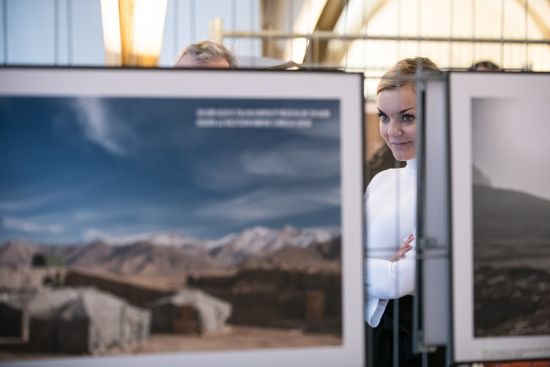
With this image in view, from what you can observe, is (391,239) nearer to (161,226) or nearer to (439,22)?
(161,226)

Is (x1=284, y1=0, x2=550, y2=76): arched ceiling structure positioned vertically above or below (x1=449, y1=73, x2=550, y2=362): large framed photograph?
above

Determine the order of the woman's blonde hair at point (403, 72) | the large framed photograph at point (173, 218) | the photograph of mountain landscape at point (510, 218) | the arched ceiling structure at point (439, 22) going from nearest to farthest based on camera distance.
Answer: the large framed photograph at point (173, 218)
the photograph of mountain landscape at point (510, 218)
the woman's blonde hair at point (403, 72)
the arched ceiling structure at point (439, 22)

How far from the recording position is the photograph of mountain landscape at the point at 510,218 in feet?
3.49

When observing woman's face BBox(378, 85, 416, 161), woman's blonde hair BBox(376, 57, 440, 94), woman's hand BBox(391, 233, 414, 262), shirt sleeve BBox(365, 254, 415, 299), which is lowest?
shirt sleeve BBox(365, 254, 415, 299)

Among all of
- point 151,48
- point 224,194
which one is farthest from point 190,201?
point 151,48

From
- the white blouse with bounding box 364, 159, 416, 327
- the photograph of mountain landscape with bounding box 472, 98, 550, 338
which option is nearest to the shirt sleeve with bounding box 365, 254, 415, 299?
the white blouse with bounding box 364, 159, 416, 327

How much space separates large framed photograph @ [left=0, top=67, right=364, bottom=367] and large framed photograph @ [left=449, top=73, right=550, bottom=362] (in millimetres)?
173

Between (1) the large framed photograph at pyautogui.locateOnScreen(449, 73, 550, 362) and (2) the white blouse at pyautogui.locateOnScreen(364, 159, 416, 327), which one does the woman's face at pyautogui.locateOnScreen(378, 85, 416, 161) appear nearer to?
(2) the white blouse at pyautogui.locateOnScreen(364, 159, 416, 327)

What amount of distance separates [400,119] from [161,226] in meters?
0.54

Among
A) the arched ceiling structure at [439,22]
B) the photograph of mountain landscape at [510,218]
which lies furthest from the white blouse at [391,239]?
the arched ceiling structure at [439,22]

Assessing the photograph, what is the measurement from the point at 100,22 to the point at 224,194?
2.22 meters

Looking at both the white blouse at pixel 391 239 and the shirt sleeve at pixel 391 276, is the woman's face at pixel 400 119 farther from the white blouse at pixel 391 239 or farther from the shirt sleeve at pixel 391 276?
the shirt sleeve at pixel 391 276

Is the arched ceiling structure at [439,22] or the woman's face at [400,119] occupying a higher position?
the arched ceiling structure at [439,22]

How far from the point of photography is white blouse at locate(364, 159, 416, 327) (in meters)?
1.10
